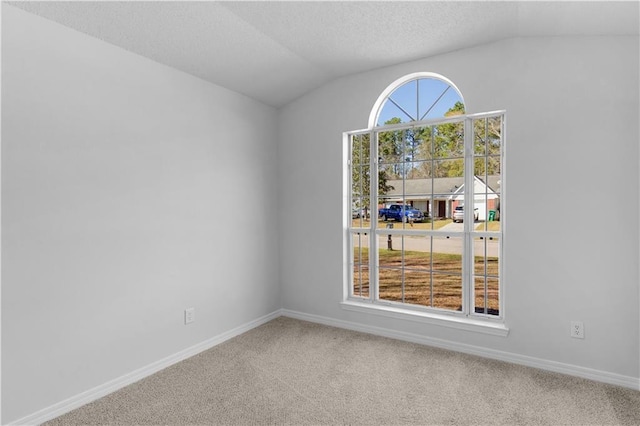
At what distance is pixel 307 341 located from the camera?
127 inches

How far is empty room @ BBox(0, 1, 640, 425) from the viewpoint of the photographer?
2119mm

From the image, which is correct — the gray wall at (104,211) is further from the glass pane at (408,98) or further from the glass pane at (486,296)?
the glass pane at (486,296)

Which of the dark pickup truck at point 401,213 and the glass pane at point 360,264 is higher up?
the dark pickup truck at point 401,213

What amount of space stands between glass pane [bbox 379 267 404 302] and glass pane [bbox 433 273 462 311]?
324mm

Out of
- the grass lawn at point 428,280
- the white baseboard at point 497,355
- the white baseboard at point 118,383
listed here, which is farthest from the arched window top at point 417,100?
the white baseboard at point 118,383

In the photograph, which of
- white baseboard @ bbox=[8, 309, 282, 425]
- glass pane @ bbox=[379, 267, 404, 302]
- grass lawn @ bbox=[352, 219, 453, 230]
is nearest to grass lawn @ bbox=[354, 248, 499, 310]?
glass pane @ bbox=[379, 267, 404, 302]

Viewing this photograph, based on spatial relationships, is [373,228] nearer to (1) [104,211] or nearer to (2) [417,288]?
(2) [417,288]

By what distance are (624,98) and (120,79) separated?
3420 mm

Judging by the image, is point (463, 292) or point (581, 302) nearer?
point (581, 302)

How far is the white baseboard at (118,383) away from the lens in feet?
6.81

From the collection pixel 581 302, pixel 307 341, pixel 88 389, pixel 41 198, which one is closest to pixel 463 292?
pixel 581 302

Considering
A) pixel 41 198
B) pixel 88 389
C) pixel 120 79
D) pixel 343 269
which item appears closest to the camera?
pixel 41 198

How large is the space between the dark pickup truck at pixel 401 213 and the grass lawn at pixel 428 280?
0.31 metres

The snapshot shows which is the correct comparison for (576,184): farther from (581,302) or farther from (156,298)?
(156,298)
